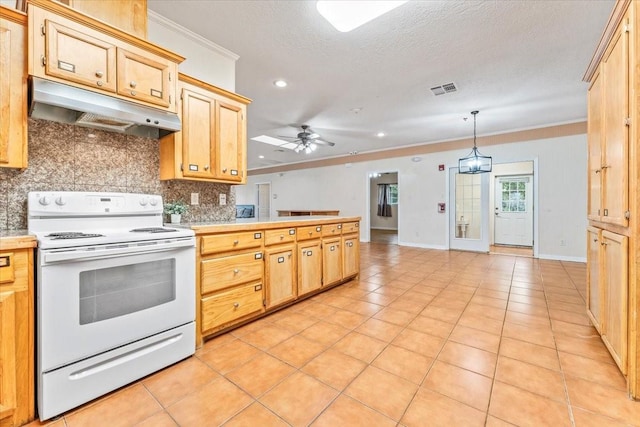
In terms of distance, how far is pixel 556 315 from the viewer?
2672 millimetres

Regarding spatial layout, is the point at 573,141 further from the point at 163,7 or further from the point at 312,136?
the point at 163,7

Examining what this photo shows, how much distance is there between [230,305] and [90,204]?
1.21 meters

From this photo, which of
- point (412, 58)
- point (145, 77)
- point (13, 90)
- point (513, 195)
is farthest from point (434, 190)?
point (13, 90)

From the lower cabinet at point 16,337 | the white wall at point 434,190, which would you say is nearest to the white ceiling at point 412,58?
the white wall at point 434,190

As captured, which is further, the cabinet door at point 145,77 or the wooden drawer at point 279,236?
the wooden drawer at point 279,236

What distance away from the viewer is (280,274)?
2705 mm

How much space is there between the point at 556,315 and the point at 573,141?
4366mm

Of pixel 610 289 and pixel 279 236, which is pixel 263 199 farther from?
pixel 610 289

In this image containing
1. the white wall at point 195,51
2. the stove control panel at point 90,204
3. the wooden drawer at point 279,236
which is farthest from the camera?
the wooden drawer at point 279,236

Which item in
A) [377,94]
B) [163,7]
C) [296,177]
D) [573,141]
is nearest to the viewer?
[163,7]

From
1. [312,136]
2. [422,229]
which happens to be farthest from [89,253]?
[422,229]

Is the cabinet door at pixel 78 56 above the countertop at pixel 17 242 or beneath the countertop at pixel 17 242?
above

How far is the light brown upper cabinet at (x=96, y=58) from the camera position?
5.23ft

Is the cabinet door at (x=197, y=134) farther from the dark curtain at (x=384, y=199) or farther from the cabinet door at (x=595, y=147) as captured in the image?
the dark curtain at (x=384, y=199)
